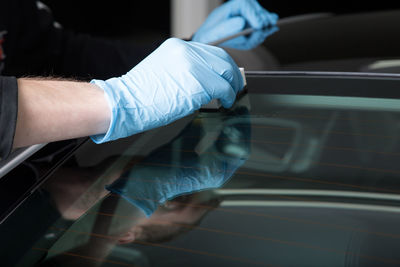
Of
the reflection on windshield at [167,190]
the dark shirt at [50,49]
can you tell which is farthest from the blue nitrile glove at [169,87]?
the dark shirt at [50,49]

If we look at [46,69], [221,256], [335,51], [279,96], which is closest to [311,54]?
[335,51]

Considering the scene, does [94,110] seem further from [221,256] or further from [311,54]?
[311,54]

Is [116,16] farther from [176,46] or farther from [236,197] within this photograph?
[236,197]

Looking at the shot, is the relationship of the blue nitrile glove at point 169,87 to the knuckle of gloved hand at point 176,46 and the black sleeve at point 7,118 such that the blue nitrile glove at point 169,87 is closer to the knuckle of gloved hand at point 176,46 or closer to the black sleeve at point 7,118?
the knuckle of gloved hand at point 176,46

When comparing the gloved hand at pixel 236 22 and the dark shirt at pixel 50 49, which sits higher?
the gloved hand at pixel 236 22

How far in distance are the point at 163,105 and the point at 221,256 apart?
53 centimetres

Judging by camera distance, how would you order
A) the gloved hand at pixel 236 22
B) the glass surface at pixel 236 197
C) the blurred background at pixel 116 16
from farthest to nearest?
the blurred background at pixel 116 16 → the gloved hand at pixel 236 22 → the glass surface at pixel 236 197

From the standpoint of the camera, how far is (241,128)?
1.02 meters

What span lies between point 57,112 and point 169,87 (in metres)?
0.31

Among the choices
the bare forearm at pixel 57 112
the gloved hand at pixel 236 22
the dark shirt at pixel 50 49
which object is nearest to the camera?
the bare forearm at pixel 57 112

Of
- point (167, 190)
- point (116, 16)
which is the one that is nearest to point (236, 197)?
point (167, 190)

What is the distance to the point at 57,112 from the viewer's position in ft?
3.28

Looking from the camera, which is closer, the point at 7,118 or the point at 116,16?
the point at 7,118

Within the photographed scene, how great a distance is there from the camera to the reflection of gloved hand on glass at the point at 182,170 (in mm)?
833
